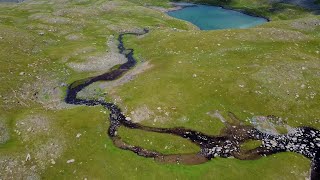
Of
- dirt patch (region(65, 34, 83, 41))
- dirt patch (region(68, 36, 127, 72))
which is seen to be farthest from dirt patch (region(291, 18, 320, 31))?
dirt patch (region(65, 34, 83, 41))

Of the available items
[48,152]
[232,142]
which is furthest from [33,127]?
[232,142]

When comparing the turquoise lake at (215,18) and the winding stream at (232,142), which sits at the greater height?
the winding stream at (232,142)

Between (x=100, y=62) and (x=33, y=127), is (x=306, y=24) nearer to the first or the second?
(x=100, y=62)

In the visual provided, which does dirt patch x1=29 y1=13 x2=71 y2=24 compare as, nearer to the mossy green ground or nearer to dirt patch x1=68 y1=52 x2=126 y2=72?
the mossy green ground

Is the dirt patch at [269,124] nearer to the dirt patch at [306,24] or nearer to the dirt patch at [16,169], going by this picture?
the dirt patch at [16,169]

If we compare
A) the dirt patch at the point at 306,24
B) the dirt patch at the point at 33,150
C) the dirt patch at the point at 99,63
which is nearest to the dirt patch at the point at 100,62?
the dirt patch at the point at 99,63

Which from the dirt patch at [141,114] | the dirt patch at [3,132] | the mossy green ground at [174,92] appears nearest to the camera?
the mossy green ground at [174,92]
